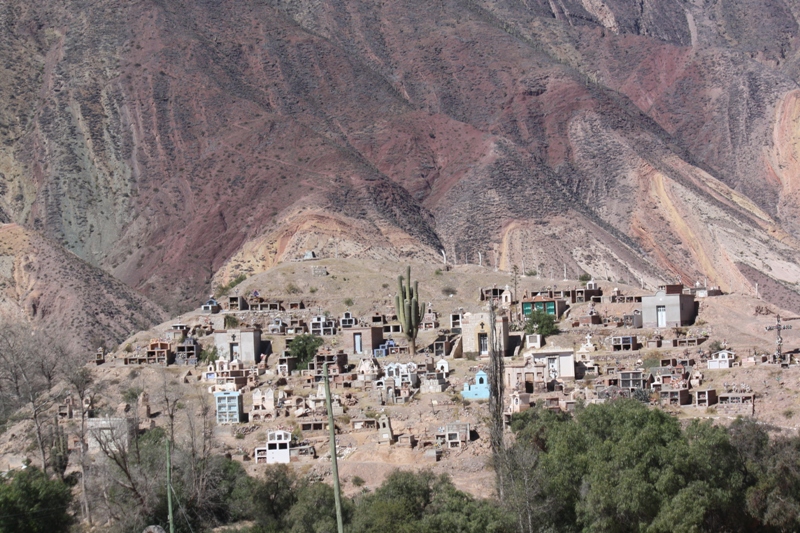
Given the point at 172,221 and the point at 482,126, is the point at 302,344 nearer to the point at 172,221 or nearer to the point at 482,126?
the point at 172,221

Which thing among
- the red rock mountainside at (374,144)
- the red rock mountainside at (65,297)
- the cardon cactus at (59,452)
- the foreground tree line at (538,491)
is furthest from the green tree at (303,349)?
the red rock mountainside at (374,144)

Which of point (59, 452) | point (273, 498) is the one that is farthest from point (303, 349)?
point (273, 498)

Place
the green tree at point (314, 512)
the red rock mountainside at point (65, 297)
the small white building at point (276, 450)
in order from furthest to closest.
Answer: the red rock mountainside at point (65, 297), the small white building at point (276, 450), the green tree at point (314, 512)

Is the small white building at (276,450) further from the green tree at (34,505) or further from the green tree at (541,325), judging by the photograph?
the green tree at (541,325)

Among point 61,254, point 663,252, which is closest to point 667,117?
point 663,252

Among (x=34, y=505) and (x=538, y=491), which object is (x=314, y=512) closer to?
(x=538, y=491)

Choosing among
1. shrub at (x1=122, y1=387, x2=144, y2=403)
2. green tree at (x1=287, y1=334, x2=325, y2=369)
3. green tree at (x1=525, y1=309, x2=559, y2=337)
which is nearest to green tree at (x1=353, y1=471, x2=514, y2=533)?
shrub at (x1=122, y1=387, x2=144, y2=403)

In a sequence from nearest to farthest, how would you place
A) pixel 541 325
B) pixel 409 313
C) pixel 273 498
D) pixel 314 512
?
pixel 314 512
pixel 273 498
pixel 409 313
pixel 541 325
